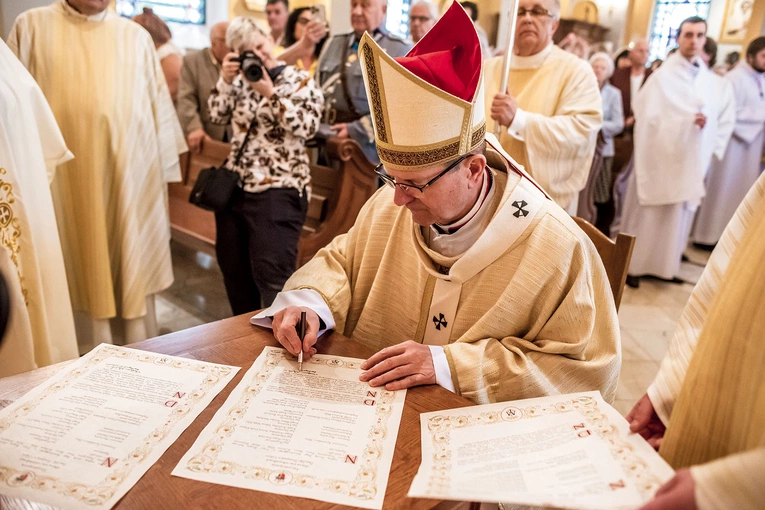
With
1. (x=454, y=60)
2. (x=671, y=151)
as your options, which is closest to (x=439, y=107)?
(x=454, y=60)

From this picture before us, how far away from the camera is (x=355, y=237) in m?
2.06

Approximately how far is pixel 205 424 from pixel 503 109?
2407 millimetres

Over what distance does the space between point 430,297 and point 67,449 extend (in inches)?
41.6

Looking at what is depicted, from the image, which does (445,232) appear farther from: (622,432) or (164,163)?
(164,163)

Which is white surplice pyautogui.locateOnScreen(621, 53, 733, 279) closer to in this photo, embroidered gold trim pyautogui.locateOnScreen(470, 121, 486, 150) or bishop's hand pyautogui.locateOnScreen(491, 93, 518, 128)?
bishop's hand pyautogui.locateOnScreen(491, 93, 518, 128)

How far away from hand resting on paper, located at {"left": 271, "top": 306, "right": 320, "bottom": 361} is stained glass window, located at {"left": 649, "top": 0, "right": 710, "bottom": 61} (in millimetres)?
8982

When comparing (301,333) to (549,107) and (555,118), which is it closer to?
(555,118)

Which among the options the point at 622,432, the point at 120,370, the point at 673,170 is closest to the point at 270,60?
the point at 120,370

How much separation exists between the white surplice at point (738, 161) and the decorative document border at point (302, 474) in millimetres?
7096

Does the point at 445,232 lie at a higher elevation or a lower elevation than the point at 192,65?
lower

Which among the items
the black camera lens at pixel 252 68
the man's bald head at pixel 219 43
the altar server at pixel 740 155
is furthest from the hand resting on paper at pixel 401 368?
the altar server at pixel 740 155

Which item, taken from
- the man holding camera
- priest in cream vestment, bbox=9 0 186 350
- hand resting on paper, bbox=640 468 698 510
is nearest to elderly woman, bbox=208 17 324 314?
priest in cream vestment, bbox=9 0 186 350

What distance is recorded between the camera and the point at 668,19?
9.55 meters

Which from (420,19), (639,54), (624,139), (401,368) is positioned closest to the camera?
(401,368)
